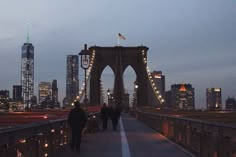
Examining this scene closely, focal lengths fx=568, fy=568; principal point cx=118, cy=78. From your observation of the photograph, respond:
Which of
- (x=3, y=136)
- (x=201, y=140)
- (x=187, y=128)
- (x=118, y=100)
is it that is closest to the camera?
(x=3, y=136)

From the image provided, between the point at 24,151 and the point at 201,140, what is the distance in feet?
18.4

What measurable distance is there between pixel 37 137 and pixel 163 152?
5229 millimetres

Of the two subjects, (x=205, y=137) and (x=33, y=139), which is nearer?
(x=33, y=139)

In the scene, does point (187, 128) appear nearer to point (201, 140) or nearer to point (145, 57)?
point (201, 140)

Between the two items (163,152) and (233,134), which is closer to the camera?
(233,134)

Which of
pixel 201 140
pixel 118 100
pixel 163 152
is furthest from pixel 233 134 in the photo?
pixel 118 100

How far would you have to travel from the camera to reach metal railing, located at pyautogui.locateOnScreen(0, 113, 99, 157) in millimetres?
10930

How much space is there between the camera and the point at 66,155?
1717cm

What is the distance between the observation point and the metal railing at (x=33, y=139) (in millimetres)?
10930

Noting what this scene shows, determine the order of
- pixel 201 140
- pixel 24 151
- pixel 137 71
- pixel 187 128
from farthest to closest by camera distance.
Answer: pixel 137 71
pixel 187 128
pixel 201 140
pixel 24 151

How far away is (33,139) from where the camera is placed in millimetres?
13898

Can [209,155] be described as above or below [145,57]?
below

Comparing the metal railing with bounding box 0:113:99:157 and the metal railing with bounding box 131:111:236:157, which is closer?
the metal railing with bounding box 0:113:99:157

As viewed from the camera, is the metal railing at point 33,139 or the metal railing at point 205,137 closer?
the metal railing at point 33,139
